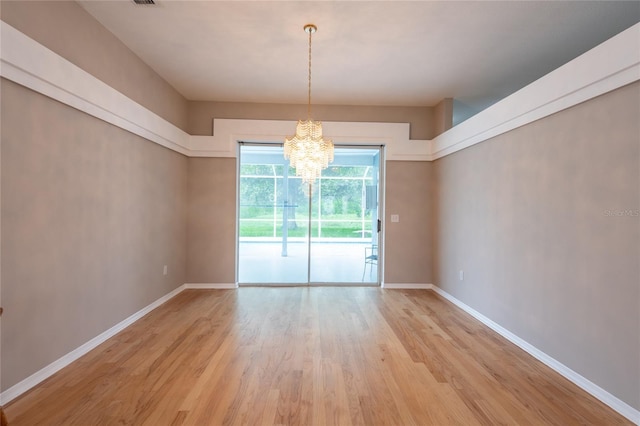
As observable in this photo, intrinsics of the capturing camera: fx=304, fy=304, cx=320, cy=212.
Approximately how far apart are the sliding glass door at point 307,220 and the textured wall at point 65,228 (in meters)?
1.70

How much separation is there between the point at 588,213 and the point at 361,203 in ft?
11.2

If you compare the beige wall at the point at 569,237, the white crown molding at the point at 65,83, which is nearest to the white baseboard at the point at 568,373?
the beige wall at the point at 569,237

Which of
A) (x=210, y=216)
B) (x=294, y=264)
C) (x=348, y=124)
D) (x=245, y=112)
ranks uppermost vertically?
(x=245, y=112)

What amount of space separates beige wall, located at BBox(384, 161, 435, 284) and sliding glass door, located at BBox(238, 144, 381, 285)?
263mm

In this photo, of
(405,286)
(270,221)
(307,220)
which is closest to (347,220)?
(307,220)

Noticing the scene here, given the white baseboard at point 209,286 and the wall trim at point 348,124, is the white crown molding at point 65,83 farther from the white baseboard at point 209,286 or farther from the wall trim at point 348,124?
the white baseboard at point 209,286

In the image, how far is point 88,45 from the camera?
2.84 meters

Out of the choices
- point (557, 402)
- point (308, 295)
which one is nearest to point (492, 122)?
point (557, 402)

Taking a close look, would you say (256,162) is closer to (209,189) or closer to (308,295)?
(209,189)

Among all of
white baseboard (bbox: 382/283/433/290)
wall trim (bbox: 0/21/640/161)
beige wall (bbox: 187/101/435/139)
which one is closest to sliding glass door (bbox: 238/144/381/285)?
white baseboard (bbox: 382/283/433/290)

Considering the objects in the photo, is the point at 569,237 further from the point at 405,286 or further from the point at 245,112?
the point at 245,112

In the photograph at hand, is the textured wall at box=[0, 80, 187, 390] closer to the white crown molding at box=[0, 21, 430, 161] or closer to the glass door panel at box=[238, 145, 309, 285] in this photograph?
the white crown molding at box=[0, 21, 430, 161]

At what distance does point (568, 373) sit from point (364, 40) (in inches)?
141

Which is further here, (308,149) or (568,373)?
(308,149)
